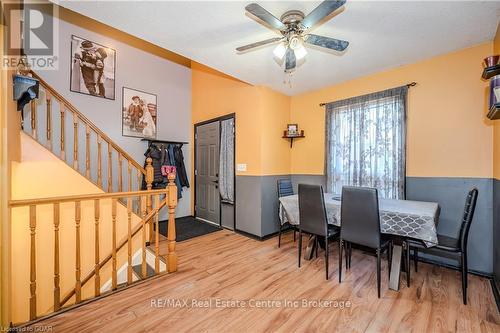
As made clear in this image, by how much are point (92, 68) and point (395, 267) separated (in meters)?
5.32

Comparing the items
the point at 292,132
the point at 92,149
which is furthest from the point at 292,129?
the point at 92,149

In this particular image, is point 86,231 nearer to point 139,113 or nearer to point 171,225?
point 171,225

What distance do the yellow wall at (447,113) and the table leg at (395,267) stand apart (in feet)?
3.78

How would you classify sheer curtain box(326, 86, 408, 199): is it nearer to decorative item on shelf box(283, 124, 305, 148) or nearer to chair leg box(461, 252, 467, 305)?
decorative item on shelf box(283, 124, 305, 148)

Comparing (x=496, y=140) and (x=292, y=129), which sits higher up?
(x=292, y=129)

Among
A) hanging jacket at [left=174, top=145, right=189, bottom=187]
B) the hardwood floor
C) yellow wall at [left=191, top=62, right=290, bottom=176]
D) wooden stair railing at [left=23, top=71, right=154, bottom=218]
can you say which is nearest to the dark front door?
hanging jacket at [left=174, top=145, right=189, bottom=187]

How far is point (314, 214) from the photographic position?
2.49 m

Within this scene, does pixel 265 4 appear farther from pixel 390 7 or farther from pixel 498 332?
pixel 498 332

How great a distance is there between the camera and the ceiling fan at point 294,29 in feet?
4.99

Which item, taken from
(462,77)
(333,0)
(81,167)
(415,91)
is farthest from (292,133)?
(81,167)

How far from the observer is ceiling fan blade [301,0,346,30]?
56.4 inches

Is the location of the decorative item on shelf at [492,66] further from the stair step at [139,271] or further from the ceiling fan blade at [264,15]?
the stair step at [139,271]

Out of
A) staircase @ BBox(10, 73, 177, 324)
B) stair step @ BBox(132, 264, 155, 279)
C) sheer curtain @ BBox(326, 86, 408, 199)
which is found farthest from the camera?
sheer curtain @ BBox(326, 86, 408, 199)

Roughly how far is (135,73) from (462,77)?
16.9 feet
